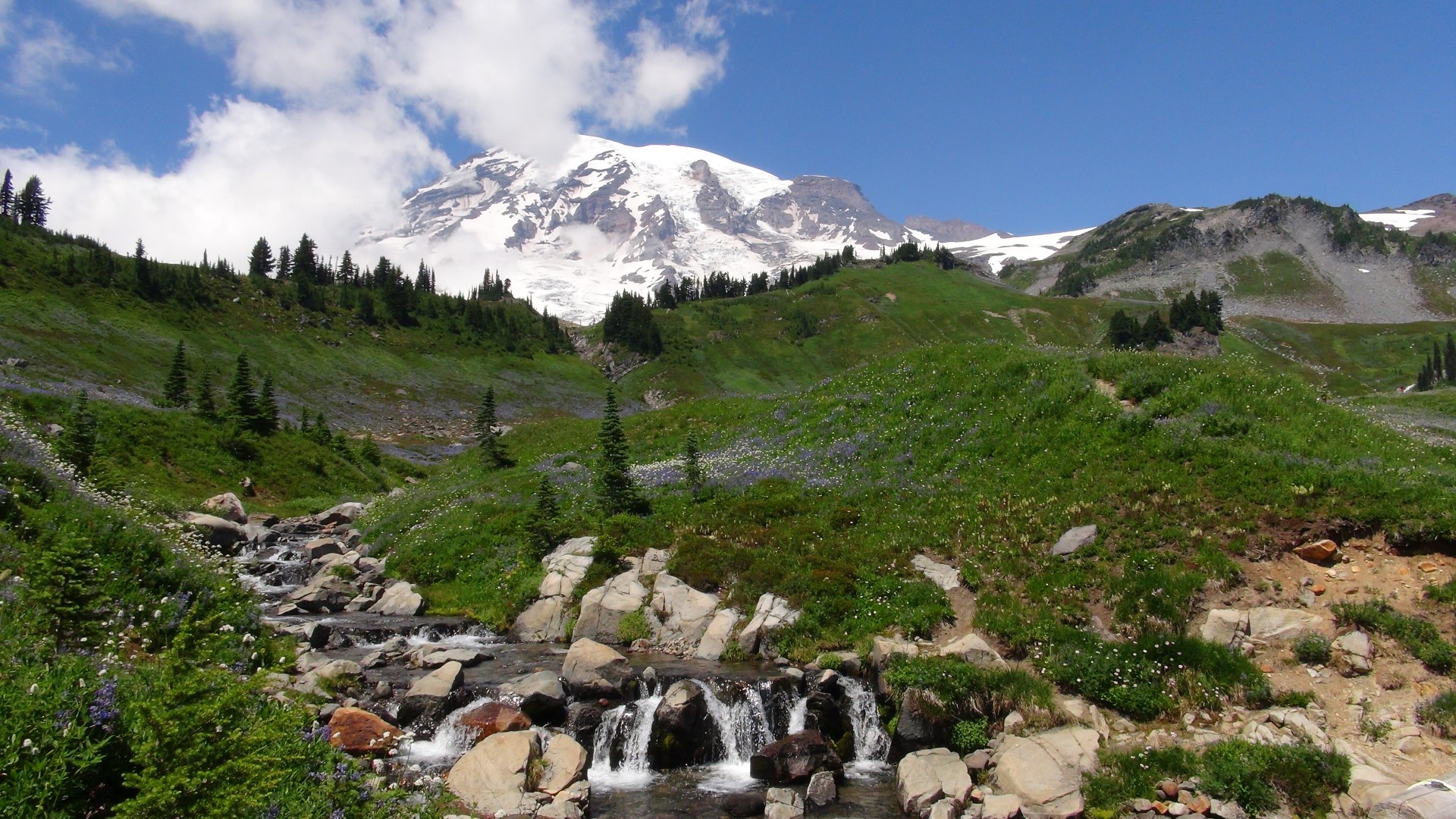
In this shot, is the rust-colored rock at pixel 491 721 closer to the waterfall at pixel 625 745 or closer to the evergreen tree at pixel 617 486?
the waterfall at pixel 625 745

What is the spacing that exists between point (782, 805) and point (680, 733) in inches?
115

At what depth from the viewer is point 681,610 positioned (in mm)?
19641

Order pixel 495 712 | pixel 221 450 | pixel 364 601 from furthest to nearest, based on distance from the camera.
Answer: pixel 221 450, pixel 364 601, pixel 495 712

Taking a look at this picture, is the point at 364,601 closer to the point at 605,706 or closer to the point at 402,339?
the point at 605,706

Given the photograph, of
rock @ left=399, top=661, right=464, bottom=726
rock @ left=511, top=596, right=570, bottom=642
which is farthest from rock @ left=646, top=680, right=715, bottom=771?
rock @ left=511, top=596, right=570, bottom=642

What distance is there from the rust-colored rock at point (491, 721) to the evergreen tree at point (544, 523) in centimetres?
1001

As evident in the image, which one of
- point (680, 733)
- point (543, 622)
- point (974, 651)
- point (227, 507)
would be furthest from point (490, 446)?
point (974, 651)

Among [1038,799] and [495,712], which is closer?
[1038,799]

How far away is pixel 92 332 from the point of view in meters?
77.6

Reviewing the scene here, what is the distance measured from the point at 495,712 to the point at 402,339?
13355 cm

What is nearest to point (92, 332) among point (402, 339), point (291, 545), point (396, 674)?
point (402, 339)

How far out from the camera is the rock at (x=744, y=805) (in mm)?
11609

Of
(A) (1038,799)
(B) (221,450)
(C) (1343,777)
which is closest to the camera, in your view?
(C) (1343,777)

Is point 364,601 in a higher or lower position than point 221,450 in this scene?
lower
